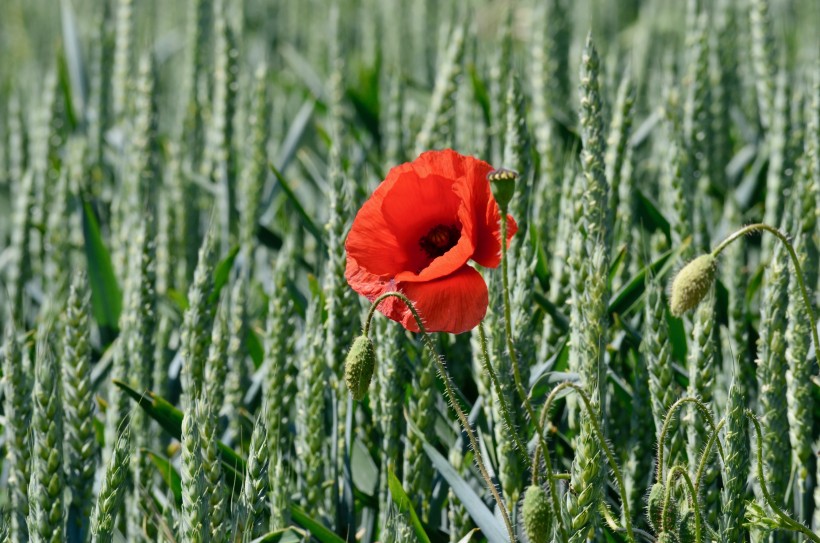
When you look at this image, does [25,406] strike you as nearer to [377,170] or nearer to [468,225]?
[468,225]

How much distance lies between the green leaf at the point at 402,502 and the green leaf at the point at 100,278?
0.83m

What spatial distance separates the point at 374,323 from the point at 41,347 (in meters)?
0.38

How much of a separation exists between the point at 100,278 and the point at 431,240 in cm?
84

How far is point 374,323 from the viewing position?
1.23 metres

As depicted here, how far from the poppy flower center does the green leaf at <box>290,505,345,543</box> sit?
0.30 m

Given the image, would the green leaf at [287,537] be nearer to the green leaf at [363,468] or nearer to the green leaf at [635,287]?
the green leaf at [363,468]

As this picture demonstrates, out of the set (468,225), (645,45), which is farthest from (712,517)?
(645,45)

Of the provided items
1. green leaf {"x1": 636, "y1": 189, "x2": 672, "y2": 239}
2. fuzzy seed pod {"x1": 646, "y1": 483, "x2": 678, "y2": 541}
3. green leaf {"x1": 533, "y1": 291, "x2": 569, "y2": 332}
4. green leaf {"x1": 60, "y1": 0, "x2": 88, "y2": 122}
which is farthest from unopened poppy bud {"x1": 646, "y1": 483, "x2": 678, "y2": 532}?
green leaf {"x1": 60, "y1": 0, "x2": 88, "y2": 122}

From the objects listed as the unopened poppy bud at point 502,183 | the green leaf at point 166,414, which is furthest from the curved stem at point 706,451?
the green leaf at point 166,414

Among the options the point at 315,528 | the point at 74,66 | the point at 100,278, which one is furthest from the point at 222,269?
the point at 74,66

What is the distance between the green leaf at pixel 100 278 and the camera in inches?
65.8

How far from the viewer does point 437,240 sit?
105 centimetres

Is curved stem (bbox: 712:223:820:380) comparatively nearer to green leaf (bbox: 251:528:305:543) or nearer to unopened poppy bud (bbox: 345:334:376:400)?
unopened poppy bud (bbox: 345:334:376:400)

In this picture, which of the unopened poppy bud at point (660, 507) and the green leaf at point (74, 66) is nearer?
the unopened poppy bud at point (660, 507)
